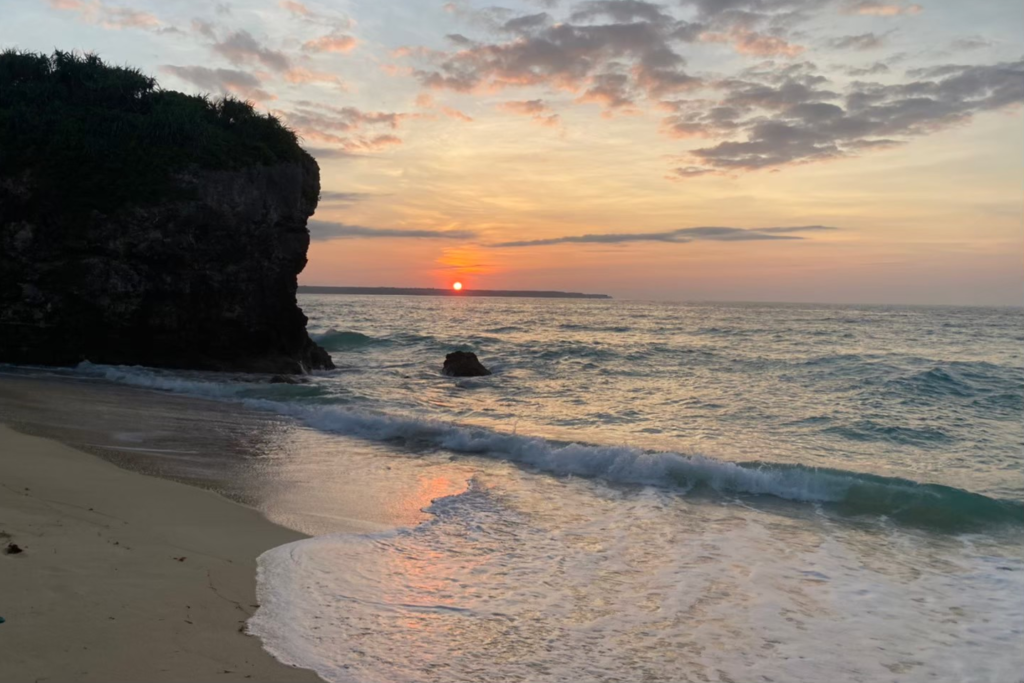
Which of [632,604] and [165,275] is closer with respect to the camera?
[632,604]

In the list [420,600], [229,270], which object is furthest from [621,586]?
[229,270]

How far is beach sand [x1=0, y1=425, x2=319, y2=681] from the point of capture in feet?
12.1

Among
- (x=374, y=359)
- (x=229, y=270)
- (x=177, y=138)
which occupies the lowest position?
(x=374, y=359)

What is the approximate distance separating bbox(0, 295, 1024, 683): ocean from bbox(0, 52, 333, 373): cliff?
1526 mm

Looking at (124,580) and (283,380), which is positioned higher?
(124,580)

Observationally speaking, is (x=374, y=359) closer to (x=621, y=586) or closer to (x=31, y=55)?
(x=31, y=55)

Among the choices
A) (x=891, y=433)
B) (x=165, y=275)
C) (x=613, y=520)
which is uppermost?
(x=165, y=275)

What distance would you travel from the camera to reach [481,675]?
4.18 meters

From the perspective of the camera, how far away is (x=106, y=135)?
790 inches

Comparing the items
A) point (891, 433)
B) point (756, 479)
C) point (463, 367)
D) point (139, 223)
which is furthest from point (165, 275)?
point (891, 433)

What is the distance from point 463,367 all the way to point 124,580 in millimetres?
20058

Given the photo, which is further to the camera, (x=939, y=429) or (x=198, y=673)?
(x=939, y=429)

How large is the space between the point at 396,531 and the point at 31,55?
21.7 metres

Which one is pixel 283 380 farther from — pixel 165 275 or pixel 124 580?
pixel 124 580
